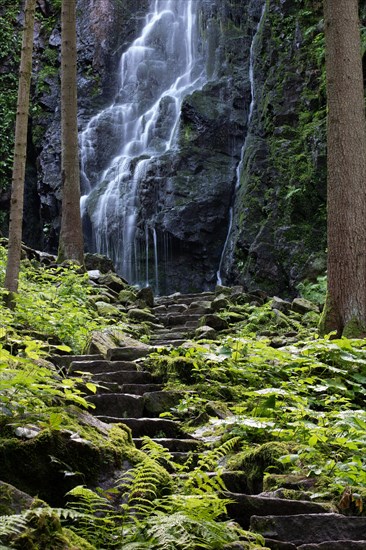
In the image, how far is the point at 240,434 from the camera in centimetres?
427

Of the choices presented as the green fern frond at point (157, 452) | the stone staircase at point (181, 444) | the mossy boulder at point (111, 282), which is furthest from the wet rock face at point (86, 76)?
the green fern frond at point (157, 452)

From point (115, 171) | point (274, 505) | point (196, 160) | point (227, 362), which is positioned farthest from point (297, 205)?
point (274, 505)

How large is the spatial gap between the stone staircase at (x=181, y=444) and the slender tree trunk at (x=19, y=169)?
2009 millimetres

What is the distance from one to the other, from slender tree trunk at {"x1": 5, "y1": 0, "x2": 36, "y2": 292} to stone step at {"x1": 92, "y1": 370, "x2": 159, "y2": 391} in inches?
107

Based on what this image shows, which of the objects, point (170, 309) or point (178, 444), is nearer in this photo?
point (178, 444)

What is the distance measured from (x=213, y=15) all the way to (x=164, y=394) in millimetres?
23735

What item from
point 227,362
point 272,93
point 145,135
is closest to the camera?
point 227,362

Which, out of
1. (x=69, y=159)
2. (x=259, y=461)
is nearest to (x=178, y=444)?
(x=259, y=461)

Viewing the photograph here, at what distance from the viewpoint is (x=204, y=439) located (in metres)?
4.40

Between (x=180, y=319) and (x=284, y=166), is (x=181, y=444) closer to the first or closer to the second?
(x=180, y=319)

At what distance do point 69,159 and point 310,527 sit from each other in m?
12.1

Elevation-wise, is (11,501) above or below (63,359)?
below

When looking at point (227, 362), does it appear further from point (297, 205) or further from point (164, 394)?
point (297, 205)

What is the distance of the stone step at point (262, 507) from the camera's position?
310cm
